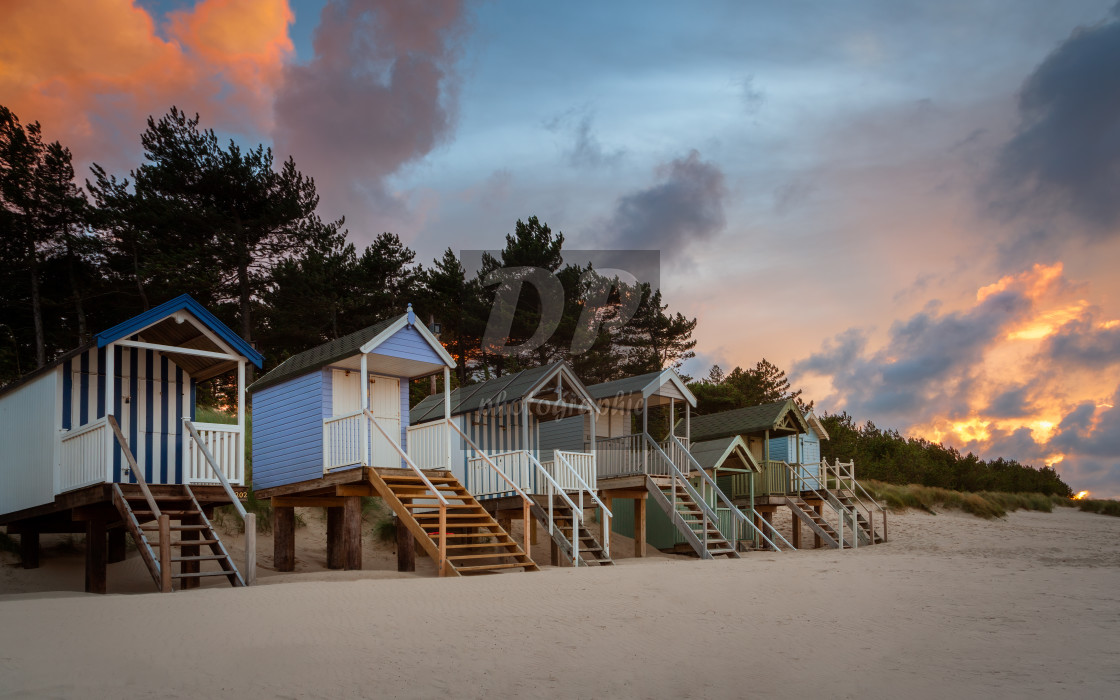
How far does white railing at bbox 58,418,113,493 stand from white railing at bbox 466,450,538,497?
829 cm

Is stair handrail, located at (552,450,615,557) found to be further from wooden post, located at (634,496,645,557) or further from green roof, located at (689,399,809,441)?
green roof, located at (689,399,809,441)

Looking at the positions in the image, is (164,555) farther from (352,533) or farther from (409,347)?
(409,347)

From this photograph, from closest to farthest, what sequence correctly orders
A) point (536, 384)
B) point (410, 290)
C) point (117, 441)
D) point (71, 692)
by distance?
1. point (71, 692)
2. point (117, 441)
3. point (536, 384)
4. point (410, 290)

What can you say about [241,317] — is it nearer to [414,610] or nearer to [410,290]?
[410,290]

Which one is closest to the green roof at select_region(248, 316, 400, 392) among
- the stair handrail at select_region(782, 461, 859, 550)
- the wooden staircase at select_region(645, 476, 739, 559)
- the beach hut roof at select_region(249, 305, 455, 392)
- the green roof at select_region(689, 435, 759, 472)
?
the beach hut roof at select_region(249, 305, 455, 392)

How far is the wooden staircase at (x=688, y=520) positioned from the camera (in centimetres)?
2162

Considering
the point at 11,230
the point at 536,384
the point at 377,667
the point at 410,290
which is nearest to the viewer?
the point at 377,667

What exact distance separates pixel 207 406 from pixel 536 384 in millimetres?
A: 18845

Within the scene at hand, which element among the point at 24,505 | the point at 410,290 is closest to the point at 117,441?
the point at 24,505

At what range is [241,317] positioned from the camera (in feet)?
114

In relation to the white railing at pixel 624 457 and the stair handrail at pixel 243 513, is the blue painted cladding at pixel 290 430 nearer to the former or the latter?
the stair handrail at pixel 243 513

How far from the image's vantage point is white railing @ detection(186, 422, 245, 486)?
52.4 feet

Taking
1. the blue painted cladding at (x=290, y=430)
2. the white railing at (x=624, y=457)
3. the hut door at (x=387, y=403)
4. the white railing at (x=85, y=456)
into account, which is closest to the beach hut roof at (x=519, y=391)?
the white railing at (x=624, y=457)

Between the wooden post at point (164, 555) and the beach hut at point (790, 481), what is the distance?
1687 cm
